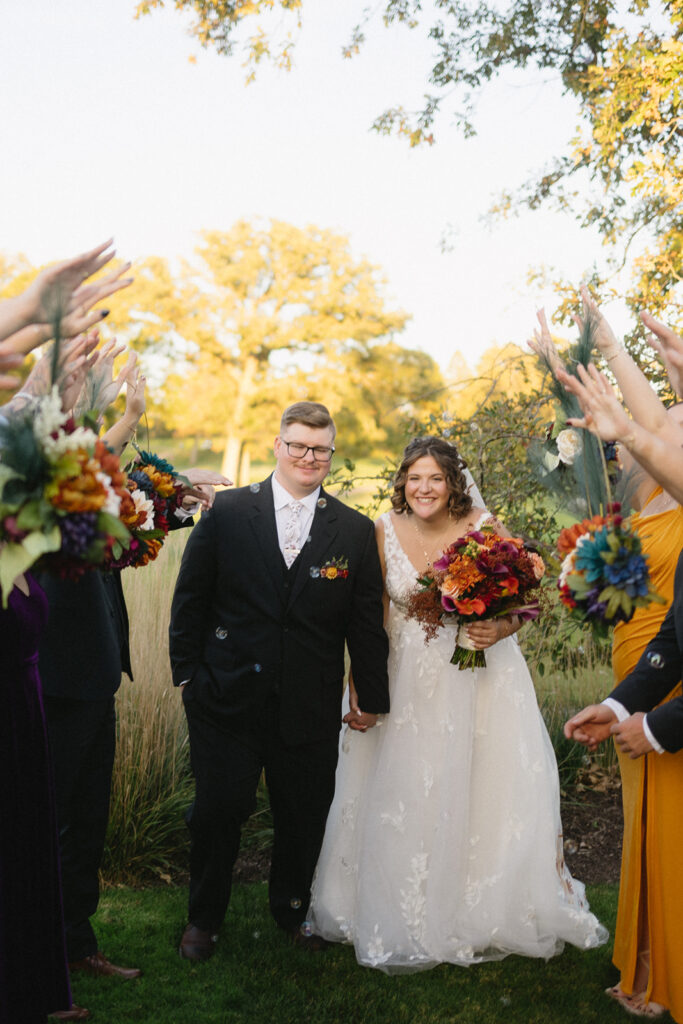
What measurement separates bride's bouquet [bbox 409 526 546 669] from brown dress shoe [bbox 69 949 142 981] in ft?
6.77

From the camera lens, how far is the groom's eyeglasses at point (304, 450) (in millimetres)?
4125

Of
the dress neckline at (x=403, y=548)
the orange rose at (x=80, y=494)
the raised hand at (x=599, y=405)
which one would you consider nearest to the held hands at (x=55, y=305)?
the orange rose at (x=80, y=494)

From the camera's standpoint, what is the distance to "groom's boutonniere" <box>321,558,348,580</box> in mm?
4184

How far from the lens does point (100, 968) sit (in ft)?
12.9

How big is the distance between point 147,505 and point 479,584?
5.45 feet

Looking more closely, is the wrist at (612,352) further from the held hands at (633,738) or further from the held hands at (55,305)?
the held hands at (55,305)

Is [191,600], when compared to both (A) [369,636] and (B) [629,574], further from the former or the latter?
(B) [629,574]

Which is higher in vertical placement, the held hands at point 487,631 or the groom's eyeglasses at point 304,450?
the groom's eyeglasses at point 304,450

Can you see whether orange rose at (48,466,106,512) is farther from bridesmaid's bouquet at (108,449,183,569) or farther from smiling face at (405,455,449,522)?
smiling face at (405,455,449,522)

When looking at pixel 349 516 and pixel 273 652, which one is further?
pixel 349 516

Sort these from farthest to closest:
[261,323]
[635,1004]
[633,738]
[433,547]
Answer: [261,323]
[433,547]
[635,1004]
[633,738]

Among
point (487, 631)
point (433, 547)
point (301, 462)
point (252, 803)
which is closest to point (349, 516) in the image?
point (301, 462)

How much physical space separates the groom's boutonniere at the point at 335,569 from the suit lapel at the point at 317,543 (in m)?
0.04

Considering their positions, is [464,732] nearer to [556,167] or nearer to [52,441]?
[52,441]
